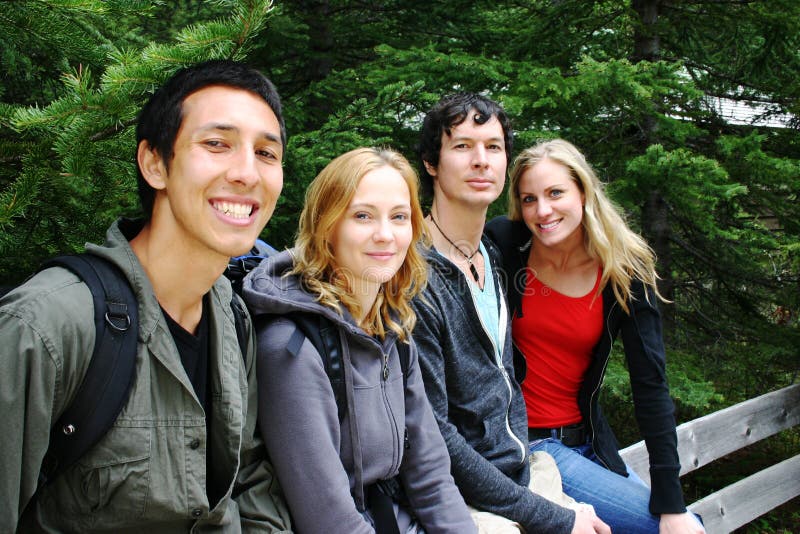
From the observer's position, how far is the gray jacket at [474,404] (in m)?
2.57

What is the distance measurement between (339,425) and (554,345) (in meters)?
1.56

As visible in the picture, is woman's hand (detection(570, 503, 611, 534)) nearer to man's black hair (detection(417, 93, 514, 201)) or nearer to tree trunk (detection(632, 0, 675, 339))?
man's black hair (detection(417, 93, 514, 201))

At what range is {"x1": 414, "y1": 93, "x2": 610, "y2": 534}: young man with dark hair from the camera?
2.58 meters

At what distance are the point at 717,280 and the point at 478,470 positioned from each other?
5.59 meters

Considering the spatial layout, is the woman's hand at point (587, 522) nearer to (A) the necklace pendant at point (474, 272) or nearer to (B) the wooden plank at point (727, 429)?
(B) the wooden plank at point (727, 429)

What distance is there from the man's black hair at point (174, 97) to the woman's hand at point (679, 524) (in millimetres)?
2705

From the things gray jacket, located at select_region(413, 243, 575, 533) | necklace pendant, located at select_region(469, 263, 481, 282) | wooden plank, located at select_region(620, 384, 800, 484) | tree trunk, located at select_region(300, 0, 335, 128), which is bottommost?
wooden plank, located at select_region(620, 384, 800, 484)

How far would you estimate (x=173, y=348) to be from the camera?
1.65 meters

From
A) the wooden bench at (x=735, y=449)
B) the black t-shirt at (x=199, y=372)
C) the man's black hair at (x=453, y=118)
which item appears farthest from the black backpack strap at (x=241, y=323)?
the wooden bench at (x=735, y=449)

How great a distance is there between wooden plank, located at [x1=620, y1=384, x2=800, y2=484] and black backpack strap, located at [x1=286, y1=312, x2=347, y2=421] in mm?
2144

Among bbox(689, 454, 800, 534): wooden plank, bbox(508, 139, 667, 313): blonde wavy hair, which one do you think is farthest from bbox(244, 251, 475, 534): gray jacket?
bbox(689, 454, 800, 534): wooden plank

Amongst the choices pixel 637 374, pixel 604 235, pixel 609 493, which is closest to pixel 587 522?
pixel 609 493

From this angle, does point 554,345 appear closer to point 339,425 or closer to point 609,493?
point 609,493

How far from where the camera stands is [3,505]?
1.33 meters
